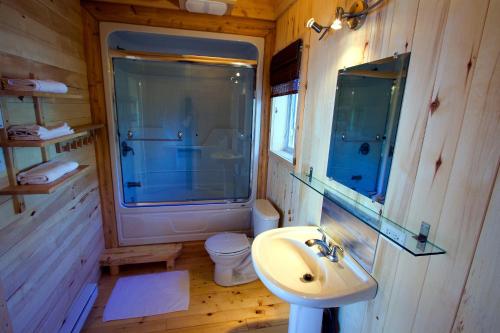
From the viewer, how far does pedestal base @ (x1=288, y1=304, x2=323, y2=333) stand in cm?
133

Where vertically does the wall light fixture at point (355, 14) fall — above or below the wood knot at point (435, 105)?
above

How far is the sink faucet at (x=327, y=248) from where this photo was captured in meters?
1.30

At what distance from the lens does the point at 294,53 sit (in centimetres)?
187

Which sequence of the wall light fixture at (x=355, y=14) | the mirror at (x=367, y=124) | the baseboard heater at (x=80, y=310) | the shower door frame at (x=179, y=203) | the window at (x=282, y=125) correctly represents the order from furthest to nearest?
the window at (x=282, y=125) → the shower door frame at (x=179, y=203) → the baseboard heater at (x=80, y=310) → the wall light fixture at (x=355, y=14) → the mirror at (x=367, y=124)

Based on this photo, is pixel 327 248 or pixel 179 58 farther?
pixel 179 58

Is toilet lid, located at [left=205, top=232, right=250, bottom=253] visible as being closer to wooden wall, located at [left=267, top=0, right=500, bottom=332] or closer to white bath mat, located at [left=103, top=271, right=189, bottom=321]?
white bath mat, located at [left=103, top=271, right=189, bottom=321]

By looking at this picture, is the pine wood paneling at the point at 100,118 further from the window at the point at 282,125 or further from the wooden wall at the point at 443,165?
the wooden wall at the point at 443,165

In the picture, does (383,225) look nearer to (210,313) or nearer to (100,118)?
(210,313)

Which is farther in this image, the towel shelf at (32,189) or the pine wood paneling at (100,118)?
the pine wood paneling at (100,118)

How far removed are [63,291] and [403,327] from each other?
192 cm

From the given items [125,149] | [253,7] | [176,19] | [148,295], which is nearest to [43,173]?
[148,295]

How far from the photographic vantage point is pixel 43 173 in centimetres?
127

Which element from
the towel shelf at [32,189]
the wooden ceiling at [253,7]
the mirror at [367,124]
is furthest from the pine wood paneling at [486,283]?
the wooden ceiling at [253,7]

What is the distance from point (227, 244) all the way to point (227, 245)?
2 centimetres
